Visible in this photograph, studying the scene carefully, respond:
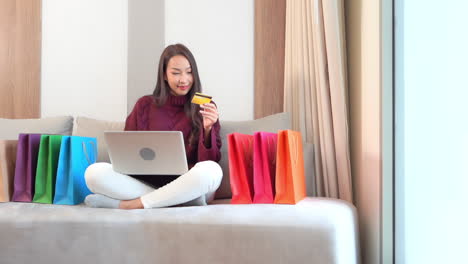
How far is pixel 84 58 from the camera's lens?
2.82 metres

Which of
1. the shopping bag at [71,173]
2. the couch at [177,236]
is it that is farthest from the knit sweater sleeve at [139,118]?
the couch at [177,236]

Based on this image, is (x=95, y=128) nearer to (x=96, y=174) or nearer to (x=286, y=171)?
(x=96, y=174)

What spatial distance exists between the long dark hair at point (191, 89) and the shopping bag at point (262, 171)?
1.29 feet

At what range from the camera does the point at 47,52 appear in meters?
2.85

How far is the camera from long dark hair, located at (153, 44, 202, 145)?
7.21ft

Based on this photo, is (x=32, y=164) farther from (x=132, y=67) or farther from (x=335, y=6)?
(x=335, y=6)

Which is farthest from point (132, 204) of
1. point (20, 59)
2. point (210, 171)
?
point (20, 59)

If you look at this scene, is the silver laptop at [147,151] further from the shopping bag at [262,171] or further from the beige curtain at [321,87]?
the beige curtain at [321,87]

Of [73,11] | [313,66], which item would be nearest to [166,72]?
[313,66]

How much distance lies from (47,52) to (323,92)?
1779 millimetres

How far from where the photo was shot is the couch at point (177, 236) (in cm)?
140

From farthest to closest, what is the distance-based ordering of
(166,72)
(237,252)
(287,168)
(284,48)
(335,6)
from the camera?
(284,48), (166,72), (335,6), (287,168), (237,252)

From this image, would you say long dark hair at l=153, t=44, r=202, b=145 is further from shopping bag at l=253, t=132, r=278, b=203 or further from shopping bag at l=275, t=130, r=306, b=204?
shopping bag at l=275, t=130, r=306, b=204

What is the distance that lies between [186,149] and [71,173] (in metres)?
0.54
